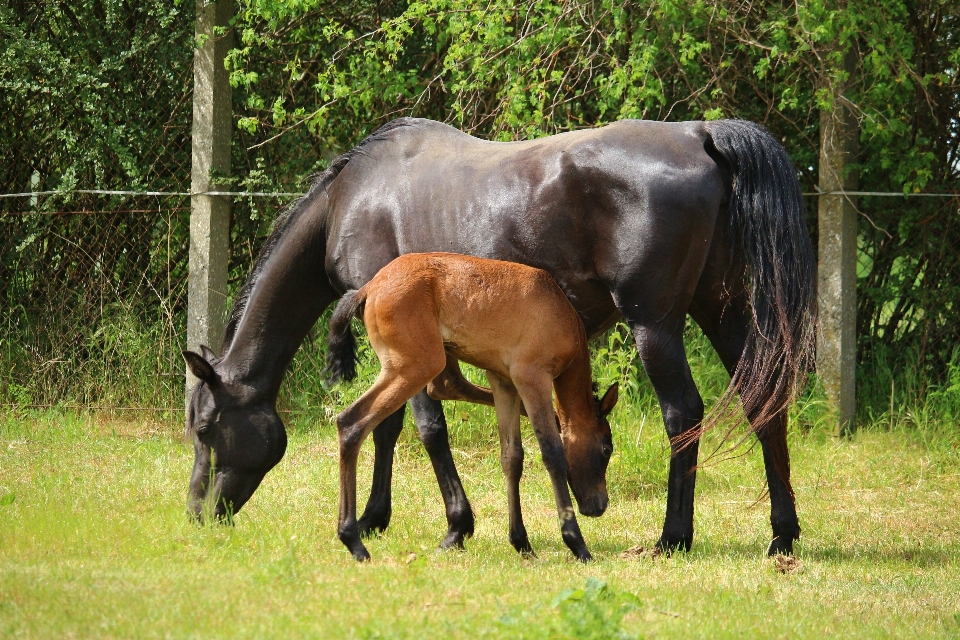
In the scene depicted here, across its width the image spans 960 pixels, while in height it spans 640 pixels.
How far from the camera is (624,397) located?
288 inches

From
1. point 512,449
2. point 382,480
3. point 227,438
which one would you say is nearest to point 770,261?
point 512,449

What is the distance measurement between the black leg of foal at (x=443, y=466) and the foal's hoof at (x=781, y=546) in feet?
4.83

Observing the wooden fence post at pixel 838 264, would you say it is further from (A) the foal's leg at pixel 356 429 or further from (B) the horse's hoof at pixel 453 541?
(A) the foal's leg at pixel 356 429

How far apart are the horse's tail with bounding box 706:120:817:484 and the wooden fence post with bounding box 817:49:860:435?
8.23ft

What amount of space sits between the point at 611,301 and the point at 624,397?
2.28 m

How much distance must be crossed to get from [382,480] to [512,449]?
0.97 metres

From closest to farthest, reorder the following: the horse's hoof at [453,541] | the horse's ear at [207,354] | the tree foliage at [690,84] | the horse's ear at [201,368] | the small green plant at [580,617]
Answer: the small green plant at [580,617]
the horse's hoof at [453,541]
the horse's ear at [201,368]
the horse's ear at [207,354]
the tree foliage at [690,84]

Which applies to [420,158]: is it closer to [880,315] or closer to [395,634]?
[395,634]

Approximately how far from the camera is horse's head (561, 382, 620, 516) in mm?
4844

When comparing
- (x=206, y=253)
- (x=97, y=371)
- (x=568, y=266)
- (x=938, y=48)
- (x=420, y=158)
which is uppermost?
(x=938, y=48)

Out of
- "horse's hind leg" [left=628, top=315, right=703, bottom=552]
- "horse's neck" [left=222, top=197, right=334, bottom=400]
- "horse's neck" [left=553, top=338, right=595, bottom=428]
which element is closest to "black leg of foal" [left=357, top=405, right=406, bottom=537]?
"horse's neck" [left=222, top=197, right=334, bottom=400]

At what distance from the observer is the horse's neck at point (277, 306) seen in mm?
5633

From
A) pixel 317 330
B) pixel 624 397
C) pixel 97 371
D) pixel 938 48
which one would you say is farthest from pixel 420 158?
pixel 938 48

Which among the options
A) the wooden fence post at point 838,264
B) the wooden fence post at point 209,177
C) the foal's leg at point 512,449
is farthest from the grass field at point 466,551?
the wooden fence post at point 209,177
